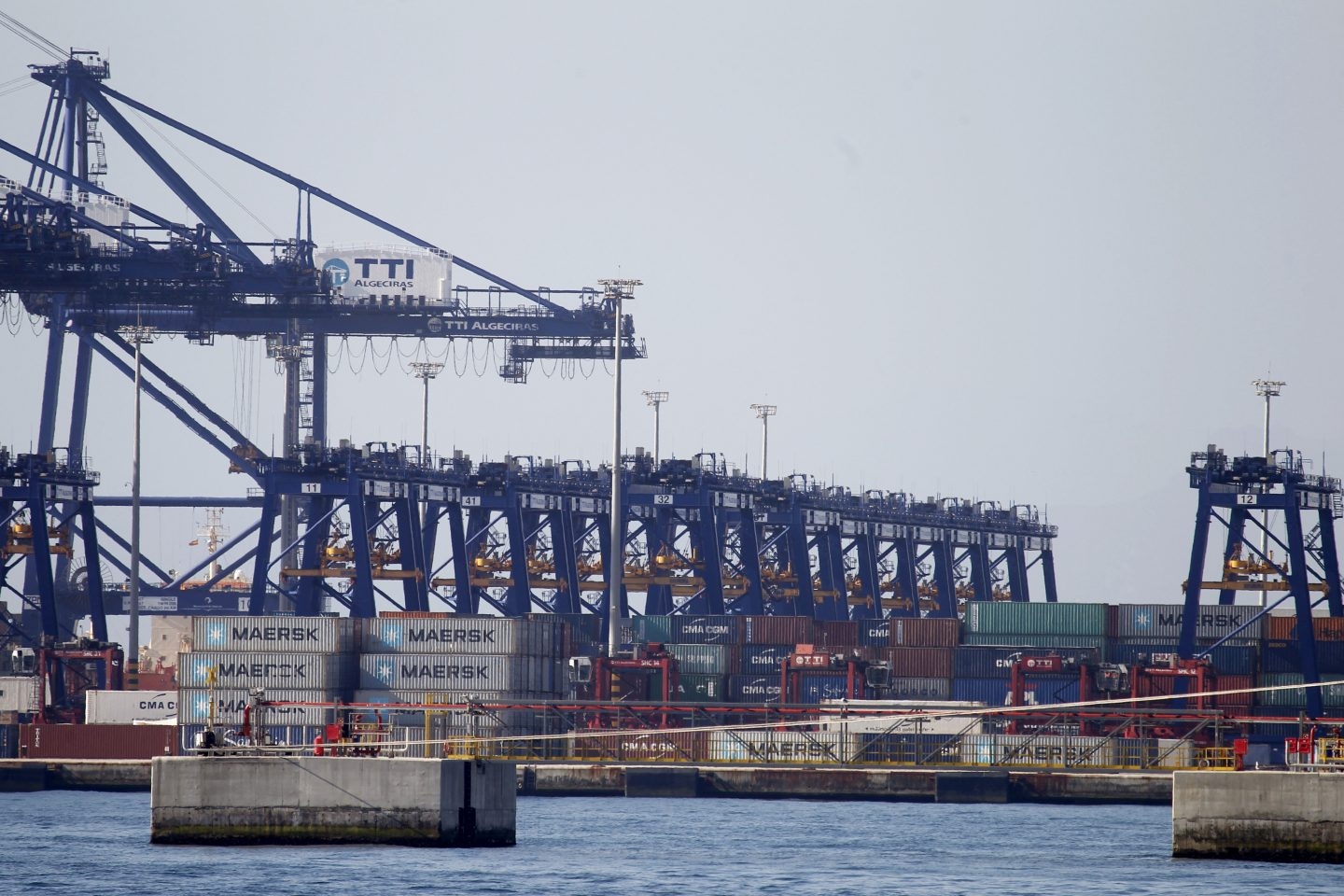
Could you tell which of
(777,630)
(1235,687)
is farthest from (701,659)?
(1235,687)

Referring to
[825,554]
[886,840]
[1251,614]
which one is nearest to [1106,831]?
[886,840]

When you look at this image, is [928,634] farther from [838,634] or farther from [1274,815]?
[1274,815]

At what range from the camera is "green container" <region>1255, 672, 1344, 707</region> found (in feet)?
278

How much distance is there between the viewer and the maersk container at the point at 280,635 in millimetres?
76750

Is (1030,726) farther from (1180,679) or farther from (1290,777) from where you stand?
(1290,777)

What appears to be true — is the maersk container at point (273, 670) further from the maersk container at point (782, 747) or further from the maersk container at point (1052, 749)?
the maersk container at point (1052, 749)

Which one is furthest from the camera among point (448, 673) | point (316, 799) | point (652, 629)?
point (652, 629)

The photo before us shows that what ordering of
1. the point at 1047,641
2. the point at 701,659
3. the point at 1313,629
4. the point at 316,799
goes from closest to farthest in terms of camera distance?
the point at 316,799
the point at 701,659
the point at 1313,629
the point at 1047,641

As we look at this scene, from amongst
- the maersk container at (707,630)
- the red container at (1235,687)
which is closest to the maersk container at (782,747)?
the red container at (1235,687)

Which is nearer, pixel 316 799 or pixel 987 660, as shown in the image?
pixel 316 799

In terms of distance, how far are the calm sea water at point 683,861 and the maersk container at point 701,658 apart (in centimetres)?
1856

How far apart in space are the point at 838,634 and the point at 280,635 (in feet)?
88.2

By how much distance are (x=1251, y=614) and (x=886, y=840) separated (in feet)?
122

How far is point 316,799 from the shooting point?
165 ft
